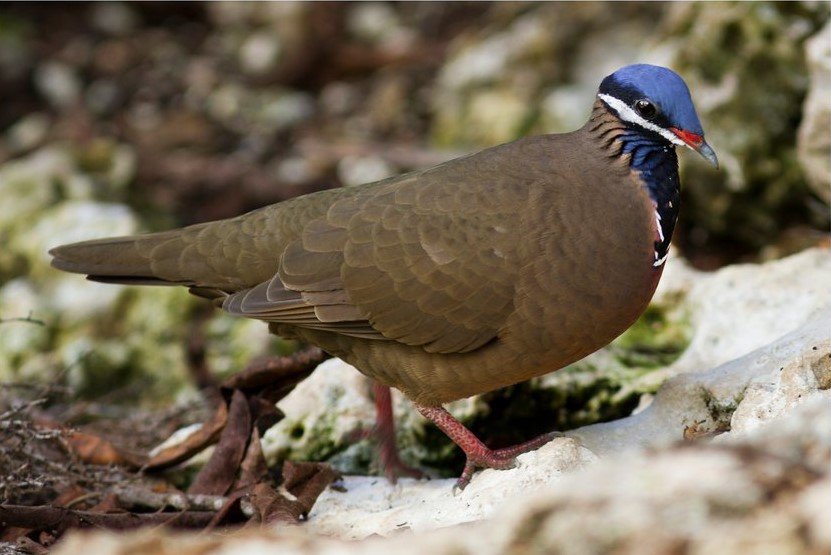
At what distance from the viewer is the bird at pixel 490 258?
3912 mm

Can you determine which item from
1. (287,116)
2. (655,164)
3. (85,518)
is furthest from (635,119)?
(287,116)

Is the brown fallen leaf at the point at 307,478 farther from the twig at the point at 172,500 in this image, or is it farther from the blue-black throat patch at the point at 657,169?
the blue-black throat patch at the point at 657,169

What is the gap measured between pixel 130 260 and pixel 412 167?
4.03 m

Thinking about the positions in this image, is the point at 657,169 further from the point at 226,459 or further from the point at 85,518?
the point at 85,518

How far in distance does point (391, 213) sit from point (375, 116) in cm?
559

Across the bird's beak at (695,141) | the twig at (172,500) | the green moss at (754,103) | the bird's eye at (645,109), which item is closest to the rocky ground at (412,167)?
the green moss at (754,103)

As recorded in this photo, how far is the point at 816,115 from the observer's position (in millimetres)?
5293

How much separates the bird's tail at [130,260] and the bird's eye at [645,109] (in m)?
2.00

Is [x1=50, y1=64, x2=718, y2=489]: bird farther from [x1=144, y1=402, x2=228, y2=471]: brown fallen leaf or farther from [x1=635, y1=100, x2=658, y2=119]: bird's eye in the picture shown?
[x1=144, y1=402, x2=228, y2=471]: brown fallen leaf

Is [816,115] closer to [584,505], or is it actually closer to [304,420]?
[304,420]

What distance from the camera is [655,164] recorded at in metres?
4.05

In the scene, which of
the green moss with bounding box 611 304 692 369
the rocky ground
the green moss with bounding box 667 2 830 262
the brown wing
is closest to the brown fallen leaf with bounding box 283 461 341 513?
the rocky ground

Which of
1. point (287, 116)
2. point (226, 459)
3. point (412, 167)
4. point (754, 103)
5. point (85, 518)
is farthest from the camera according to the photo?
point (287, 116)

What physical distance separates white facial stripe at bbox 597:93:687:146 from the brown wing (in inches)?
16.8
